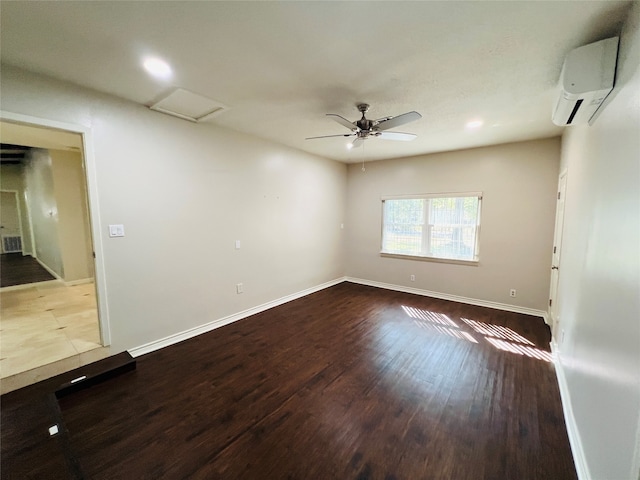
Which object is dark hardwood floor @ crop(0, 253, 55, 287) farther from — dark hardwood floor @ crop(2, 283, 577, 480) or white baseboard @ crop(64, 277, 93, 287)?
dark hardwood floor @ crop(2, 283, 577, 480)

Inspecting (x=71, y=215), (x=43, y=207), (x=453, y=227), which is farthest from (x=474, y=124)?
(x=43, y=207)

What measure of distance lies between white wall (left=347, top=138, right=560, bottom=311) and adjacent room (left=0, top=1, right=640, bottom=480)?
0.11 ft

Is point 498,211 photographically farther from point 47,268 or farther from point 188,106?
point 47,268

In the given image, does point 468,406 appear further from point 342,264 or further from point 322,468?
point 342,264

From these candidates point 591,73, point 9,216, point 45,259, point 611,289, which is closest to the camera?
point 611,289

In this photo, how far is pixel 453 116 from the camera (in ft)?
9.78

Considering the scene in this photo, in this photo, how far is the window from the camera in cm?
446

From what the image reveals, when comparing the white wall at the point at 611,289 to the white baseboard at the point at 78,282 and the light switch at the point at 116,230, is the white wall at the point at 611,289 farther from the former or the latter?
the white baseboard at the point at 78,282

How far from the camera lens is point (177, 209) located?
3.06 metres

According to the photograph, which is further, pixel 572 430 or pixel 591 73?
pixel 572 430

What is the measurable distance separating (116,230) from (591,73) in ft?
13.1

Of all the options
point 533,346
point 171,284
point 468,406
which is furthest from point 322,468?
point 533,346

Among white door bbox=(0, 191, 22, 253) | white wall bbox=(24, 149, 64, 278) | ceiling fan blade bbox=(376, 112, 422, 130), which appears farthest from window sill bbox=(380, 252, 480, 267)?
white door bbox=(0, 191, 22, 253)

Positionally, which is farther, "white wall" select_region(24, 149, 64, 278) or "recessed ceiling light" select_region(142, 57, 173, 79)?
"white wall" select_region(24, 149, 64, 278)
